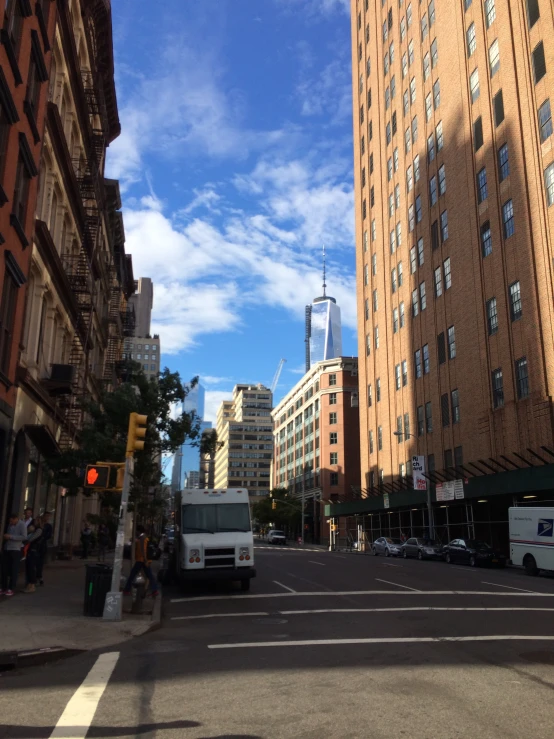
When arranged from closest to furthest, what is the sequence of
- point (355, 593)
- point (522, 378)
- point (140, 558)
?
point (140, 558)
point (355, 593)
point (522, 378)

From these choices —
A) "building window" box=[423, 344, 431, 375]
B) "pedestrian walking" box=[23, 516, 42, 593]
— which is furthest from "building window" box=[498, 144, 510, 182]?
"pedestrian walking" box=[23, 516, 42, 593]

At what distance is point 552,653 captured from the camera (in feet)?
30.3

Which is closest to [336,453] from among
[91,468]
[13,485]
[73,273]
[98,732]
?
[73,273]

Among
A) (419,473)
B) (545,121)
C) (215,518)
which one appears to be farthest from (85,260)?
(419,473)

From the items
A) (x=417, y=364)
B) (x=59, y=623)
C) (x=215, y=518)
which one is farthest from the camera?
(x=417, y=364)

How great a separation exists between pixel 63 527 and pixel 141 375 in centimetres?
1702

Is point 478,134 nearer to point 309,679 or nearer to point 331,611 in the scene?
point 331,611

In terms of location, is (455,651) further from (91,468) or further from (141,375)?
(141,375)

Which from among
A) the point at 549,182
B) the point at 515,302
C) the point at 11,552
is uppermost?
the point at 549,182

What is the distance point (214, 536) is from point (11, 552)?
5.04 meters

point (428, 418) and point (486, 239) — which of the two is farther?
point (428, 418)

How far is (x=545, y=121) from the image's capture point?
3609 centimetres

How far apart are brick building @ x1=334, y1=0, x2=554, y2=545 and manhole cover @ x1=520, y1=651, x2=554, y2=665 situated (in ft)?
77.4

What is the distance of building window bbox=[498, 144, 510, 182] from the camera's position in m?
39.5
